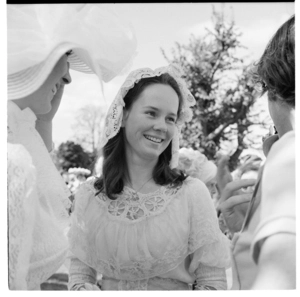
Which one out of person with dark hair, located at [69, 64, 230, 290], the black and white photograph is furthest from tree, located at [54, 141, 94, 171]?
person with dark hair, located at [69, 64, 230, 290]

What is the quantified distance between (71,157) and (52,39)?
520mm

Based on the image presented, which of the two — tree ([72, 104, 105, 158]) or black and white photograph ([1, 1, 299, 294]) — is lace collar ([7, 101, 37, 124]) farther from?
tree ([72, 104, 105, 158])

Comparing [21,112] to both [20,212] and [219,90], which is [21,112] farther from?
[219,90]

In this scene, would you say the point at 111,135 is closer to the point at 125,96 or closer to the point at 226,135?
→ the point at 125,96

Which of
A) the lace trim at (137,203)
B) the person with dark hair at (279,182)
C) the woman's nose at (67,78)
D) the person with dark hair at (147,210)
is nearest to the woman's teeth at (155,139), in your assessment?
the person with dark hair at (147,210)

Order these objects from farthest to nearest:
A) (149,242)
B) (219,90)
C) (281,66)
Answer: (219,90), (149,242), (281,66)

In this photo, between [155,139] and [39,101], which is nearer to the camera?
[39,101]

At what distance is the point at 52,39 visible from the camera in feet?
3.84

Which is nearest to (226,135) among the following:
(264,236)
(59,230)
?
(59,230)

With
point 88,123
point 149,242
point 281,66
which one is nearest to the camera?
point 281,66

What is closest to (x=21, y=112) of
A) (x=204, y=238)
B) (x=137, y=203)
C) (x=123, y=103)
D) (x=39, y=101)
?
(x=39, y=101)

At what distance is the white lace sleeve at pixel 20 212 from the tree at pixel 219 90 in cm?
56

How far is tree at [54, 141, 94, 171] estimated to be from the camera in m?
1.49

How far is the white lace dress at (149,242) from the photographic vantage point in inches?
52.1
